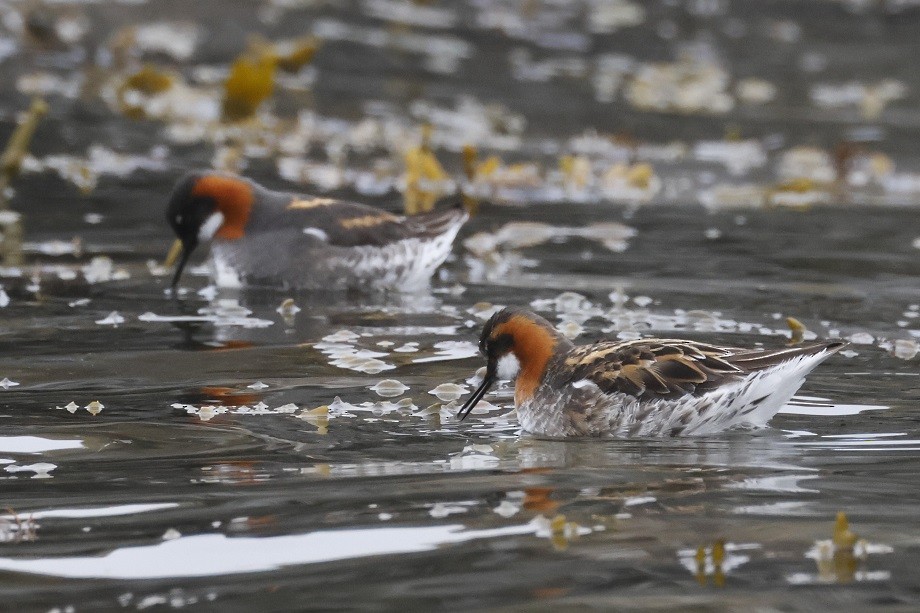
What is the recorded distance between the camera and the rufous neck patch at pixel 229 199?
10.6 metres

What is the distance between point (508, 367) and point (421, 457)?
44.2 inches

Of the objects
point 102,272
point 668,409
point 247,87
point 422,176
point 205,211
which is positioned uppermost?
point 247,87

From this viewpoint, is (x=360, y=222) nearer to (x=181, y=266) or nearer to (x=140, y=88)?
(x=181, y=266)

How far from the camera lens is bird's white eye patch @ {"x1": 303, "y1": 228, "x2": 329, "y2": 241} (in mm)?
10523

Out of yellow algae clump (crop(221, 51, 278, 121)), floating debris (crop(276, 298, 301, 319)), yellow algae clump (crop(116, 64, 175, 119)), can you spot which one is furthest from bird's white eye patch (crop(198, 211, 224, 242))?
yellow algae clump (crop(116, 64, 175, 119))

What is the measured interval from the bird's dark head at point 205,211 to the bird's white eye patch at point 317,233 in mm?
446

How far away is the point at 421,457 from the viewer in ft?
20.6

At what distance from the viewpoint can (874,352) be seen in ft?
27.1

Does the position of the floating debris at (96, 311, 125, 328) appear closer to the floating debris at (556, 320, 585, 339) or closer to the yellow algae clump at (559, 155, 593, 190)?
the floating debris at (556, 320, 585, 339)

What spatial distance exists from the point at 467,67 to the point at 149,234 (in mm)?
8407

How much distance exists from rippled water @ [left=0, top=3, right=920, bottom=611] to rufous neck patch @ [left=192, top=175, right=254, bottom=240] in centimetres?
43

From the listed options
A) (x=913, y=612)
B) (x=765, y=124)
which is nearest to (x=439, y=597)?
Answer: (x=913, y=612)

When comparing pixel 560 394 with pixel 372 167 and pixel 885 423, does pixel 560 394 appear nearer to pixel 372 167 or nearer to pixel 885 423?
pixel 885 423

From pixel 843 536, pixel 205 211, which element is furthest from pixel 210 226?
pixel 843 536
